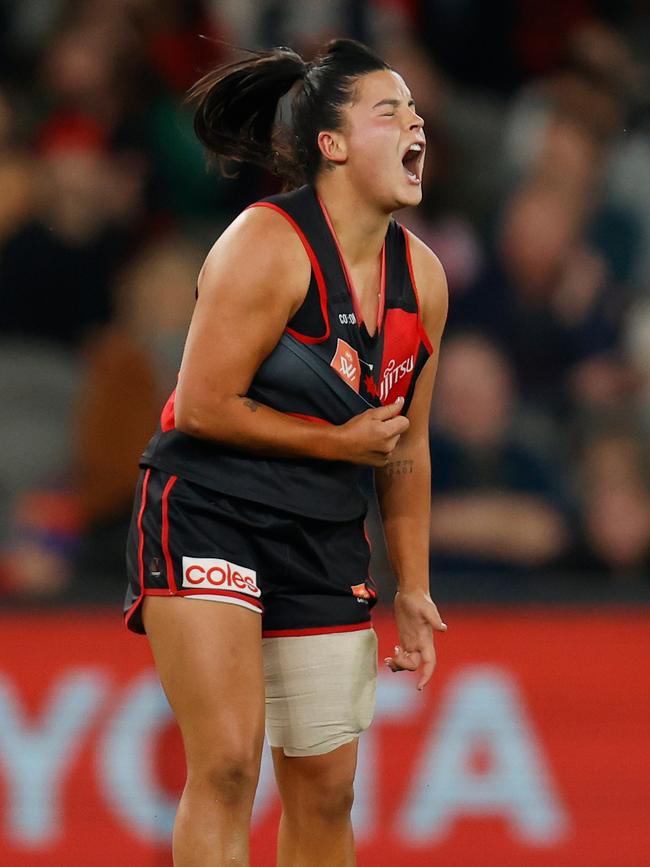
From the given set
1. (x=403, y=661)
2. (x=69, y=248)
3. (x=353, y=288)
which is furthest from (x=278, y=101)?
(x=69, y=248)

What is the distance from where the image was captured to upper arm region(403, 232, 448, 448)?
333 cm

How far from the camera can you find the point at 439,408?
5277 millimetres

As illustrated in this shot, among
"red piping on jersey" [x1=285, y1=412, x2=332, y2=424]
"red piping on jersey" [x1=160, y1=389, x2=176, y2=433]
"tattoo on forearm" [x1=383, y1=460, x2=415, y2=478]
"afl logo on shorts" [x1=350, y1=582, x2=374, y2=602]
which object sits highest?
"red piping on jersey" [x1=285, y1=412, x2=332, y2=424]

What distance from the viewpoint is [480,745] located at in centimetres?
482

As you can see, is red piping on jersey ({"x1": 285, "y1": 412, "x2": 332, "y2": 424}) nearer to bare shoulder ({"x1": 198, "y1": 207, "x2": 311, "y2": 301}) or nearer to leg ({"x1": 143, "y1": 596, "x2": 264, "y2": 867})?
bare shoulder ({"x1": 198, "y1": 207, "x2": 311, "y2": 301})

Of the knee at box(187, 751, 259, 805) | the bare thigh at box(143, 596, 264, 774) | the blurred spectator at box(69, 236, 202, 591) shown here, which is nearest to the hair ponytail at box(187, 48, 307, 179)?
the bare thigh at box(143, 596, 264, 774)

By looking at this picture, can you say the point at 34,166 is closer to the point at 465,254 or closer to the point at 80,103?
the point at 80,103

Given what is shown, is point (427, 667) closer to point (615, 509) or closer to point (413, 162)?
point (413, 162)

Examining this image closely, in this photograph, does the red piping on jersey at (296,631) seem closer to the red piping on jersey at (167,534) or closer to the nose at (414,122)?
the red piping on jersey at (167,534)

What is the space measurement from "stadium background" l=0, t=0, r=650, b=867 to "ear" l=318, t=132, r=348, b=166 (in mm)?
1952

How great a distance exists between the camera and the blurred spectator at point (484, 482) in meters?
5.11

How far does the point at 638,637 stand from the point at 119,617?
1552 millimetres

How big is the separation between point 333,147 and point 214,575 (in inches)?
34.7

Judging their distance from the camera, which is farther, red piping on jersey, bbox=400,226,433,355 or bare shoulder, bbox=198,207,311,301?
red piping on jersey, bbox=400,226,433,355
